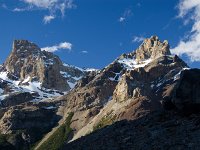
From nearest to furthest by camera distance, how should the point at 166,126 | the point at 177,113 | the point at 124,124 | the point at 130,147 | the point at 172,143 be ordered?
the point at 172,143
the point at 130,147
the point at 166,126
the point at 177,113
the point at 124,124

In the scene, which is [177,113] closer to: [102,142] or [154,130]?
[154,130]

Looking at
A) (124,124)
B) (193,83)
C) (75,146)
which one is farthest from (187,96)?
(75,146)

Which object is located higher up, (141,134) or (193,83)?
(193,83)

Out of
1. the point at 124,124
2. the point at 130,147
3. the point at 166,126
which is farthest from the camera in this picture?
the point at 124,124

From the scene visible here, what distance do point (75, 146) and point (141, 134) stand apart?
9647 millimetres

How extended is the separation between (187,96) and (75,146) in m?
13.6

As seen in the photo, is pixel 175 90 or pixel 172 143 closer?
pixel 172 143

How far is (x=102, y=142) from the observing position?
4975 cm

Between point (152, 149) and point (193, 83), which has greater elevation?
point (193, 83)

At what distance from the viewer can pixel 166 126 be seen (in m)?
47.3

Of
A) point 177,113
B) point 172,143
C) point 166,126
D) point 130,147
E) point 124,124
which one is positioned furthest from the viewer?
point 124,124

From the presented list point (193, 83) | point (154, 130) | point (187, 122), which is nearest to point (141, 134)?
point (154, 130)

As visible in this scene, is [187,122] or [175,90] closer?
[187,122]

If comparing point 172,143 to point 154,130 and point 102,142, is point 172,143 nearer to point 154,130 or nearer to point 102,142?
point 154,130
